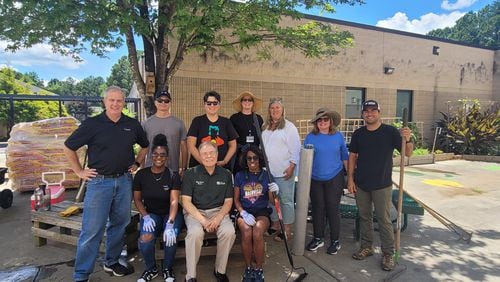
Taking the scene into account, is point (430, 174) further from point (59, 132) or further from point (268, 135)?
point (59, 132)

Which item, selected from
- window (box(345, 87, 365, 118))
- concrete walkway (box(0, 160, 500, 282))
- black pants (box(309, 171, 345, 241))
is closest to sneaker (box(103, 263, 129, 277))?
concrete walkway (box(0, 160, 500, 282))

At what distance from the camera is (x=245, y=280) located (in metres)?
3.20

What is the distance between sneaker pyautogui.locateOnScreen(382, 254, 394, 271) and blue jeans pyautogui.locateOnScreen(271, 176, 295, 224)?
3.59 feet

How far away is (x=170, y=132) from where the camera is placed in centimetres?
388

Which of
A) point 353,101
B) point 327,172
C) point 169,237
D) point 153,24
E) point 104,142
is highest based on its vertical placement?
point 153,24

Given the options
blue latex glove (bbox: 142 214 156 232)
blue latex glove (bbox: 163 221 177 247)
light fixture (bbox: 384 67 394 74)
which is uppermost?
light fixture (bbox: 384 67 394 74)

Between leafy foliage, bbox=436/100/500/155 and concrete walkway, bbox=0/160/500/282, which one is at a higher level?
leafy foliage, bbox=436/100/500/155

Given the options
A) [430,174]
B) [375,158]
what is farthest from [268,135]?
[430,174]

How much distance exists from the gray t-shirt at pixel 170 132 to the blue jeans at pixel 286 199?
1.23m

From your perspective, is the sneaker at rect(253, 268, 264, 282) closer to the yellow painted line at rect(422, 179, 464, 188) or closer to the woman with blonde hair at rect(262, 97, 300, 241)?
the woman with blonde hair at rect(262, 97, 300, 241)

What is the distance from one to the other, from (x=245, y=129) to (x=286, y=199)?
984 mm

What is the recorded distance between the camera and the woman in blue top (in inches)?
154

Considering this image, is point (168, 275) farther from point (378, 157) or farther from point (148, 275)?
point (378, 157)

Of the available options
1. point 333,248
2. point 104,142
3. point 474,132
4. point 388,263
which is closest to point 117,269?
point 104,142
